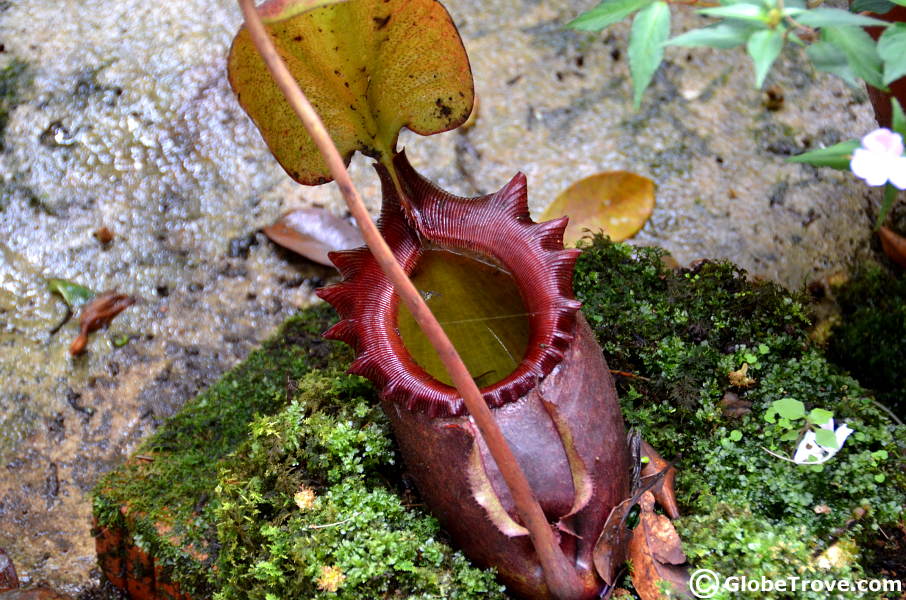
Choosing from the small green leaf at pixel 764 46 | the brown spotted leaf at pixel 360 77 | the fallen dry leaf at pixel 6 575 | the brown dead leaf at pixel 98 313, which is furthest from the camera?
the brown dead leaf at pixel 98 313

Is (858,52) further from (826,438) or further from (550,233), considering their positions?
(826,438)

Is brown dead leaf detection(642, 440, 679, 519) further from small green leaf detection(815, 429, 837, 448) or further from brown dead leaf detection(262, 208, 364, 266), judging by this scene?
brown dead leaf detection(262, 208, 364, 266)

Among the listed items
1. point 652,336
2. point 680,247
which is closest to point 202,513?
point 652,336

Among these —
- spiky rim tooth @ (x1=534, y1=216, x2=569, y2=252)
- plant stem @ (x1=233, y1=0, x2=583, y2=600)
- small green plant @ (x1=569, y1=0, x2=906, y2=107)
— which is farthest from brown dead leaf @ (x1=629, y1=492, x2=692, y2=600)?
small green plant @ (x1=569, y1=0, x2=906, y2=107)

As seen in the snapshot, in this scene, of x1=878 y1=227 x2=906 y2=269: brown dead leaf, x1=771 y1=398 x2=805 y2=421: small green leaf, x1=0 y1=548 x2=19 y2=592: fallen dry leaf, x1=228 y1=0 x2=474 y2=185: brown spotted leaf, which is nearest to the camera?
x1=228 y1=0 x2=474 y2=185: brown spotted leaf

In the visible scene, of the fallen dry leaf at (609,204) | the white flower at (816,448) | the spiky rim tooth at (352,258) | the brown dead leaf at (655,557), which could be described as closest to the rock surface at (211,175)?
the fallen dry leaf at (609,204)

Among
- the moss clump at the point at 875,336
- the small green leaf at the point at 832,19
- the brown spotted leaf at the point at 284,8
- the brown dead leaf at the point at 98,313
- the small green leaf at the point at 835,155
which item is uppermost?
the brown spotted leaf at the point at 284,8

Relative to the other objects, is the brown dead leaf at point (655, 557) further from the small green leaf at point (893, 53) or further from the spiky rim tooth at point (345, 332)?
the small green leaf at point (893, 53)
